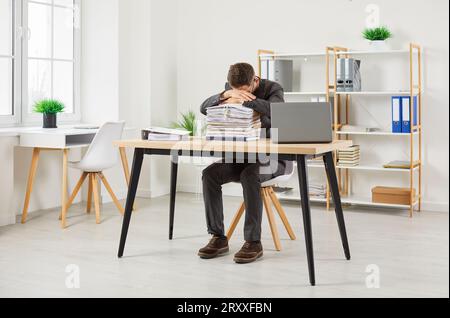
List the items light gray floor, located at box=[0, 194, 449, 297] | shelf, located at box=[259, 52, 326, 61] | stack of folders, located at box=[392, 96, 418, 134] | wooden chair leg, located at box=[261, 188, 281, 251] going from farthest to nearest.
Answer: shelf, located at box=[259, 52, 326, 61], stack of folders, located at box=[392, 96, 418, 134], wooden chair leg, located at box=[261, 188, 281, 251], light gray floor, located at box=[0, 194, 449, 297]

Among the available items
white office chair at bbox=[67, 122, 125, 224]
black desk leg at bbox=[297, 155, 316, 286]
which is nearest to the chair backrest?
white office chair at bbox=[67, 122, 125, 224]

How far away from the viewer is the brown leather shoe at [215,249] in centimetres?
387

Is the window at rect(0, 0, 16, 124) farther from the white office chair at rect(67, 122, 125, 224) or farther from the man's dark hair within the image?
the man's dark hair

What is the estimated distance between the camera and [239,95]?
12.5 feet

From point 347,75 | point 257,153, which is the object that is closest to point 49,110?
point 347,75

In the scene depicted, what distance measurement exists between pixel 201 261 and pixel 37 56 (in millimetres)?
2855

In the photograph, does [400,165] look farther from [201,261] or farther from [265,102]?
[201,261]

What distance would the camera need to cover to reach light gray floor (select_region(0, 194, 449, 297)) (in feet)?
10.8

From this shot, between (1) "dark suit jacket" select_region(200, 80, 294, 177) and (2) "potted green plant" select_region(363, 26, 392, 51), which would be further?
(2) "potted green plant" select_region(363, 26, 392, 51)

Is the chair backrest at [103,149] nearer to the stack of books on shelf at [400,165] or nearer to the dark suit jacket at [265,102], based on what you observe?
the dark suit jacket at [265,102]

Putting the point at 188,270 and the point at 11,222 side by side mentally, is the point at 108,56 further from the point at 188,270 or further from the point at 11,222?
the point at 188,270

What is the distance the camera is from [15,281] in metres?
3.43

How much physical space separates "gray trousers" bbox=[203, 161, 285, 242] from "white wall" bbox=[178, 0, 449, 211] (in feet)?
5.37
